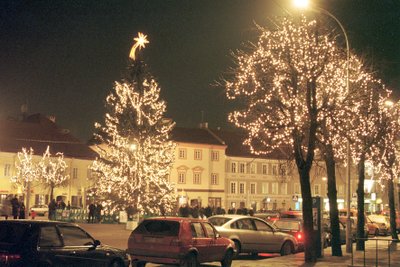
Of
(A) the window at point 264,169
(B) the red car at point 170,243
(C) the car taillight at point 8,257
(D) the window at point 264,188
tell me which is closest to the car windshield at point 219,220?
(B) the red car at point 170,243

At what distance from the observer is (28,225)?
1272 cm

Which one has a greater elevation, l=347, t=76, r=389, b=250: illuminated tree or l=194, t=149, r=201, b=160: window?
l=194, t=149, r=201, b=160: window

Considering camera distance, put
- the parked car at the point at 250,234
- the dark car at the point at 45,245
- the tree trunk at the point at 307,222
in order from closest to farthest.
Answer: the dark car at the point at 45,245
the tree trunk at the point at 307,222
the parked car at the point at 250,234

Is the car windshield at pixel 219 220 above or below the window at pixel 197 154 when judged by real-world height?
below

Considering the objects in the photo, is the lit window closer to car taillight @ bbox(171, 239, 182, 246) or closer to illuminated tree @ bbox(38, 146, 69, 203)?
illuminated tree @ bbox(38, 146, 69, 203)

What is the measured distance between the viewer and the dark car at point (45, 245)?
12211 mm

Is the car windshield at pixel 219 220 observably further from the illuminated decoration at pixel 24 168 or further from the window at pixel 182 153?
the window at pixel 182 153

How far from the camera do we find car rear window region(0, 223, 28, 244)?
12492 mm

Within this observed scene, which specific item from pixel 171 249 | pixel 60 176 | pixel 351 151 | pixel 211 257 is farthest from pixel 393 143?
pixel 60 176

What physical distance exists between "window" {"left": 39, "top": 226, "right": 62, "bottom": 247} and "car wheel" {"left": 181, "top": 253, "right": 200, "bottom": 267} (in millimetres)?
4756

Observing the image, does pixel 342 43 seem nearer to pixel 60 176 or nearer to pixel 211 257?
Answer: pixel 211 257

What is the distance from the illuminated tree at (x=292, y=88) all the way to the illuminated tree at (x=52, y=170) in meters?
51.8

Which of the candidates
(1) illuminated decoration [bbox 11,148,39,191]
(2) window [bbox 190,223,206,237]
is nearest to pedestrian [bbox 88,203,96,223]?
(1) illuminated decoration [bbox 11,148,39,191]

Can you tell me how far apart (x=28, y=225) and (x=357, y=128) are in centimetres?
1428
